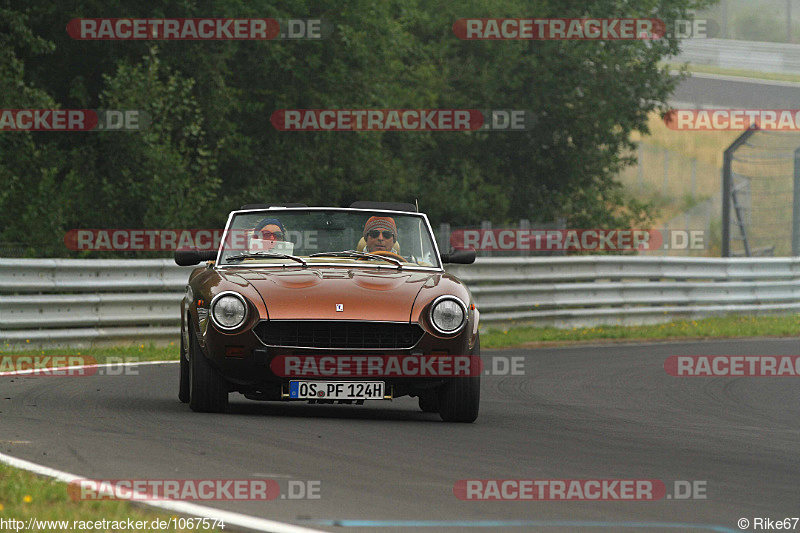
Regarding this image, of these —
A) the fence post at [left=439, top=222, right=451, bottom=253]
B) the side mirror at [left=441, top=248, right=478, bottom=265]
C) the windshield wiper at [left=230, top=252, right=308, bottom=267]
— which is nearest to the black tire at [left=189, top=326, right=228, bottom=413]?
the windshield wiper at [left=230, top=252, right=308, bottom=267]

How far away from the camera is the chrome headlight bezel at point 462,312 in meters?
8.74

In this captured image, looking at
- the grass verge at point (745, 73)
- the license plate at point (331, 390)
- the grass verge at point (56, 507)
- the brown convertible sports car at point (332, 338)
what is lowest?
the grass verge at point (56, 507)

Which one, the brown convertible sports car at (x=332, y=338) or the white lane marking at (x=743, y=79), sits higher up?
the white lane marking at (x=743, y=79)

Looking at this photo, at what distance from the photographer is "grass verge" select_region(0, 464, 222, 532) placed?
532 cm

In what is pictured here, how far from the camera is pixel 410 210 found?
10695 millimetres

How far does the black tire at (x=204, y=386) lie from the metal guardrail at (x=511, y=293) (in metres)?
6.24

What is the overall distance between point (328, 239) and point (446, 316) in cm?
157

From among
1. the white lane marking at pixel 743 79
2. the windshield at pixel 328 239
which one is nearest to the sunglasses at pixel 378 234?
the windshield at pixel 328 239

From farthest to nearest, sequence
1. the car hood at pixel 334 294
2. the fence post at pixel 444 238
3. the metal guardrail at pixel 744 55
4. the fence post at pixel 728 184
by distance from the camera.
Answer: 1. the metal guardrail at pixel 744 55
2. the fence post at pixel 728 184
3. the fence post at pixel 444 238
4. the car hood at pixel 334 294

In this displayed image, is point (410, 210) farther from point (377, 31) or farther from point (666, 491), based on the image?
point (377, 31)

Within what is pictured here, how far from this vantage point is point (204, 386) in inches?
355

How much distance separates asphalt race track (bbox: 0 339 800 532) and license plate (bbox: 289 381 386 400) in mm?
190

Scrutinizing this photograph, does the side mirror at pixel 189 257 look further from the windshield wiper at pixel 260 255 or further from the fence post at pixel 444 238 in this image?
the fence post at pixel 444 238

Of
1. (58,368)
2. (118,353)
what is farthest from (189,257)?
(118,353)
